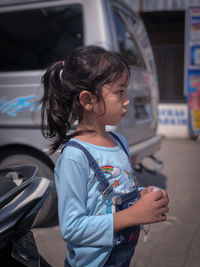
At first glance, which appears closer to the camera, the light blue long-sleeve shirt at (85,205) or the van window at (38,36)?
the light blue long-sleeve shirt at (85,205)

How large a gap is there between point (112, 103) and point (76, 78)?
0.58 feet

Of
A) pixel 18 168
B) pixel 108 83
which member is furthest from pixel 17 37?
pixel 108 83

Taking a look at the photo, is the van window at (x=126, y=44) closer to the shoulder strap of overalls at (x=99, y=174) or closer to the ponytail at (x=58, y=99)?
the ponytail at (x=58, y=99)

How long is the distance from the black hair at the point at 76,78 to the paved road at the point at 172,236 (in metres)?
1.58

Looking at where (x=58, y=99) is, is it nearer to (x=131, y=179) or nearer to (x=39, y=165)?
(x=131, y=179)

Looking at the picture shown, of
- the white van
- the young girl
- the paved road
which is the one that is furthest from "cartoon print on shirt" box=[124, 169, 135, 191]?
the white van

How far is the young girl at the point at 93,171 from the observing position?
1121mm

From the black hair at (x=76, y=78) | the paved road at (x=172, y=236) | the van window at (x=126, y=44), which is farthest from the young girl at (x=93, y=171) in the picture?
the van window at (x=126, y=44)

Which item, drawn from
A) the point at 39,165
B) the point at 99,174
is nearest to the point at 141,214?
the point at 99,174

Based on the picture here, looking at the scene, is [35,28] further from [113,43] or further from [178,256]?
[178,256]

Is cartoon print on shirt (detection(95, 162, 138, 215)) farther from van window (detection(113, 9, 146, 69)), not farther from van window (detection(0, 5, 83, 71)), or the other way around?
van window (detection(113, 9, 146, 69))

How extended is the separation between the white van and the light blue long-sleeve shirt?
1.63 metres

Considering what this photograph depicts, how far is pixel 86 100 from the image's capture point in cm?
124

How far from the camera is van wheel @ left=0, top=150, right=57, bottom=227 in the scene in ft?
9.53
